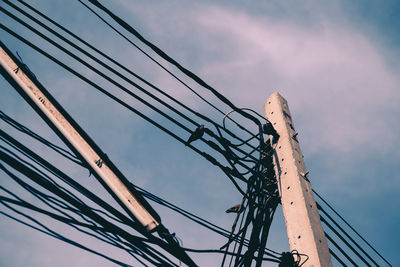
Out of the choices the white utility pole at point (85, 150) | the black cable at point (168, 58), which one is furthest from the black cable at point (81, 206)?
the black cable at point (168, 58)

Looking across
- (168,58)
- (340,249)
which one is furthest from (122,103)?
(340,249)

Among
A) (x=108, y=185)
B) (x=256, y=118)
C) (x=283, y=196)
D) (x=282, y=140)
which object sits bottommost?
(x=108, y=185)

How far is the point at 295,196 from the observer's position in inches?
128

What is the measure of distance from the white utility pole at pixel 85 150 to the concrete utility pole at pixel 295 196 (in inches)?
57.6

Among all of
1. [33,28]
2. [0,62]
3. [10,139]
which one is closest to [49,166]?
[10,139]

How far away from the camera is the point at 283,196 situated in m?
3.43

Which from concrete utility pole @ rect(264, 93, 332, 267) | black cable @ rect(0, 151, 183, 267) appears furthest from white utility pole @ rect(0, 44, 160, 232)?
concrete utility pole @ rect(264, 93, 332, 267)

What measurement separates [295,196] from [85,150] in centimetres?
217

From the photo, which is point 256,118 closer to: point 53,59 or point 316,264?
point 316,264

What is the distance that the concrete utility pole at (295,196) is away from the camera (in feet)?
9.34

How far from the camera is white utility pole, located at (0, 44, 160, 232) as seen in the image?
240 centimetres

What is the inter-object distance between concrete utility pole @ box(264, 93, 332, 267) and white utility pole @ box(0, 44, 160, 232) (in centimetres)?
146

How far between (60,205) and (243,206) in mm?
2263

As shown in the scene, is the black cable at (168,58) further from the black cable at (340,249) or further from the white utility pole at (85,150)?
the black cable at (340,249)
